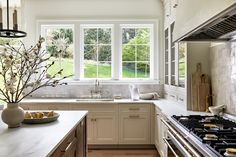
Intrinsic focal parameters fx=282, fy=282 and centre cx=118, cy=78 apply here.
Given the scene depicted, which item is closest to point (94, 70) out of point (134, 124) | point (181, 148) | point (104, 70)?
point (104, 70)

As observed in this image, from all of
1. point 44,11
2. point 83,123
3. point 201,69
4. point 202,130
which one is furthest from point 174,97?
point 44,11

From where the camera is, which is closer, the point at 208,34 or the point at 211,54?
the point at 208,34

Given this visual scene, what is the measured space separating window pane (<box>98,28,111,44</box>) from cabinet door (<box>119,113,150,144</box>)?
5.29 feet

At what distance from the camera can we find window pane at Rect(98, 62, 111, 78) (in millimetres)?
5477

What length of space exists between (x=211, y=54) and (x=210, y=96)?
0.51 metres

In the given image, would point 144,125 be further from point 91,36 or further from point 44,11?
point 44,11

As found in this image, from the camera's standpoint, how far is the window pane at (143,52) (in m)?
5.48

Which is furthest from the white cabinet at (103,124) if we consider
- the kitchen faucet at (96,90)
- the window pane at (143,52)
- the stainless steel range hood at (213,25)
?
the stainless steel range hood at (213,25)

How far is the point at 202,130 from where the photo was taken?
204 centimetres

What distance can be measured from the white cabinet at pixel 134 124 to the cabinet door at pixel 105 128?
4.0 inches

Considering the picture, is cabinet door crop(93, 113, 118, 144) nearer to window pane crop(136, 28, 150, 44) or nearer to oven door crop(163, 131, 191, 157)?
window pane crop(136, 28, 150, 44)

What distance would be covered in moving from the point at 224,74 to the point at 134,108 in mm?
1981

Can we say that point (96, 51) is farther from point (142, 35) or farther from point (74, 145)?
point (74, 145)

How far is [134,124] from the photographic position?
4715mm
